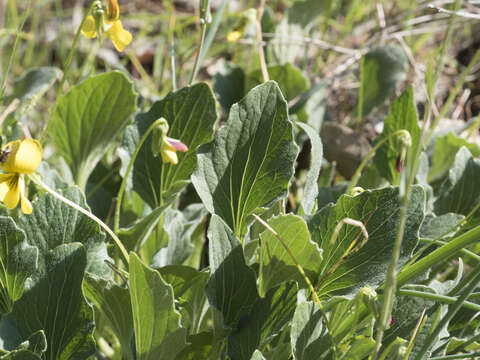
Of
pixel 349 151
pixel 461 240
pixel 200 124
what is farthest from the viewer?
pixel 349 151

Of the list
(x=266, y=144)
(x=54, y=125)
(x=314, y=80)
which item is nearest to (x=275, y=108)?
(x=266, y=144)

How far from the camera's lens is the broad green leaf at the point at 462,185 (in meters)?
1.50

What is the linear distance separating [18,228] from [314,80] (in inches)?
60.0

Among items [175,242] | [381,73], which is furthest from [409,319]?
[381,73]

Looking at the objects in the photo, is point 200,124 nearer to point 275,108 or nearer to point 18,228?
point 275,108

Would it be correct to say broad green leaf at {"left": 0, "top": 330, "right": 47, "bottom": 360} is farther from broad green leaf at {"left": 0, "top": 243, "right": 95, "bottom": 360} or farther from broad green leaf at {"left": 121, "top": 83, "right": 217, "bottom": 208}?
broad green leaf at {"left": 121, "top": 83, "right": 217, "bottom": 208}

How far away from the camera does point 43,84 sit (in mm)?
1708

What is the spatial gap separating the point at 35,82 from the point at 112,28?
22.0 inches

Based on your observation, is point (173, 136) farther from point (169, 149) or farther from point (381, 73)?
point (381, 73)

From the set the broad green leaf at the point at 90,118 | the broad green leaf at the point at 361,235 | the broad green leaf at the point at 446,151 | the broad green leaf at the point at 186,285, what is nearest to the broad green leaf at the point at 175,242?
the broad green leaf at the point at 186,285

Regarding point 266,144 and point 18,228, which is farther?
point 266,144

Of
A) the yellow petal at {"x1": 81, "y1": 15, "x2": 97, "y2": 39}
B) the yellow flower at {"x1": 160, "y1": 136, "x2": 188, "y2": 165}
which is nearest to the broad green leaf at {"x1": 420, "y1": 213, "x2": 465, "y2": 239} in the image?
the yellow flower at {"x1": 160, "y1": 136, "x2": 188, "y2": 165}

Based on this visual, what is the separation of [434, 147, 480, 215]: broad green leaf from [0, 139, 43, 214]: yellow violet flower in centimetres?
99

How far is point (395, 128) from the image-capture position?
1.61 meters
